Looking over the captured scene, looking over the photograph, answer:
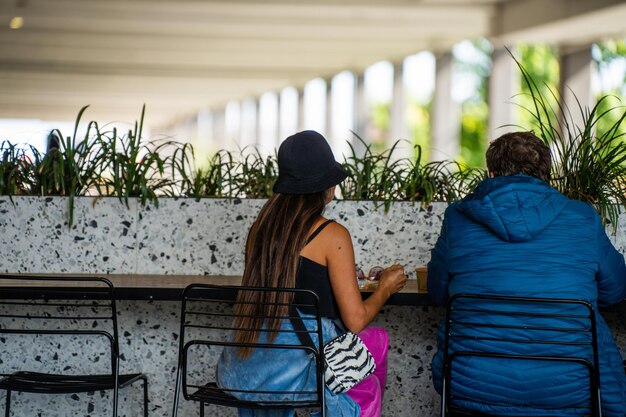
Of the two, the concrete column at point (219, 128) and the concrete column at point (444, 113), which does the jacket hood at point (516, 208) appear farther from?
the concrete column at point (219, 128)

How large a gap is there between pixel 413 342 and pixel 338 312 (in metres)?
1.07

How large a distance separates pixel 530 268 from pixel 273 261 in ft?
2.53

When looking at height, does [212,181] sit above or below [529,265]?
above

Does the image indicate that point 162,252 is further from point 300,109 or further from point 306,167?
point 300,109

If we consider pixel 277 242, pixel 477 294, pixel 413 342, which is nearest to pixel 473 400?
pixel 477 294

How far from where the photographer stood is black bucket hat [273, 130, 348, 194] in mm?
2719

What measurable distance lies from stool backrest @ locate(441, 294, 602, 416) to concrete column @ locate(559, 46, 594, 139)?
7.80m

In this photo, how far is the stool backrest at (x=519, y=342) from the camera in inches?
101

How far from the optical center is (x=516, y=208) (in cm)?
263

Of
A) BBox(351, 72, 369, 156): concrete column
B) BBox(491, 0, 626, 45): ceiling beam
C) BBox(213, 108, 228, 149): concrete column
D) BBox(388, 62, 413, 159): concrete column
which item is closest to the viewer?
BBox(491, 0, 626, 45): ceiling beam

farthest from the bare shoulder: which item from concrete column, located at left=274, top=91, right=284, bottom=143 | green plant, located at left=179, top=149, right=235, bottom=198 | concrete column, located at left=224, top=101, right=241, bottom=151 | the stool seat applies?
concrete column, located at left=224, top=101, right=241, bottom=151

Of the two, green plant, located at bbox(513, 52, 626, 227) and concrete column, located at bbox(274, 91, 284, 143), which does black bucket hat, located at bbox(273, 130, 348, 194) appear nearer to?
green plant, located at bbox(513, 52, 626, 227)

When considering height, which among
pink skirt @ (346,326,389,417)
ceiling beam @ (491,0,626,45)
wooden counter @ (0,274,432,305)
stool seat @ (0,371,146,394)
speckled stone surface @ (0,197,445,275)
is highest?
ceiling beam @ (491,0,626,45)

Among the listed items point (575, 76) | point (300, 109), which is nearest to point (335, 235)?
point (575, 76)
